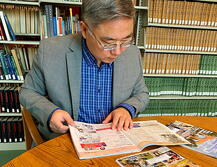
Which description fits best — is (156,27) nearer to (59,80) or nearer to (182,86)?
(182,86)

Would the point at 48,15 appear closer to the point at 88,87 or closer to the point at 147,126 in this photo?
the point at 88,87

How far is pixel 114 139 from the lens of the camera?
769 millimetres

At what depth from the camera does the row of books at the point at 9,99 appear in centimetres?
201

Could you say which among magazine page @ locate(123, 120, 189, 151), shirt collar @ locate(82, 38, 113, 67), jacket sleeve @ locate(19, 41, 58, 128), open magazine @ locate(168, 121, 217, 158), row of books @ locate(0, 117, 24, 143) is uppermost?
shirt collar @ locate(82, 38, 113, 67)

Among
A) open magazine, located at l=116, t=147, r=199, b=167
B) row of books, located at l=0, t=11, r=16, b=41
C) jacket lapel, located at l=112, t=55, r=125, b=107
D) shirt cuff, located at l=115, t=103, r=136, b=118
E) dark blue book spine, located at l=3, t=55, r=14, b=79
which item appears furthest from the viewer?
dark blue book spine, located at l=3, t=55, r=14, b=79

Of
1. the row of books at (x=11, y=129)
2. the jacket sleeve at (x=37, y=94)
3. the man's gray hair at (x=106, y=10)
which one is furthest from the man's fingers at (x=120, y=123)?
the row of books at (x=11, y=129)

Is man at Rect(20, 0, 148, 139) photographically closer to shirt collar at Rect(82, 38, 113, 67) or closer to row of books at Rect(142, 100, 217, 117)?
shirt collar at Rect(82, 38, 113, 67)

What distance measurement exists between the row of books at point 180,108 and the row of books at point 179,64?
415 millimetres

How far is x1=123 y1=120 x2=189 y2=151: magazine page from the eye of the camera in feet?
2.48

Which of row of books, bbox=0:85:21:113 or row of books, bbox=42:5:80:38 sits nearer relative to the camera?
row of books, bbox=42:5:80:38

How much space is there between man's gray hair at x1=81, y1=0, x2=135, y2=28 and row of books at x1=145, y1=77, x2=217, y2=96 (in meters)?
1.58

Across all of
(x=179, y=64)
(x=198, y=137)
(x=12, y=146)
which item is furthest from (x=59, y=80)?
(x=179, y=64)

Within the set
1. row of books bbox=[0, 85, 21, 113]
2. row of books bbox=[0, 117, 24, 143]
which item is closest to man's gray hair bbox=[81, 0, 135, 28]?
row of books bbox=[0, 85, 21, 113]

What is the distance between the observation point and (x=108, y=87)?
3.73 feet
